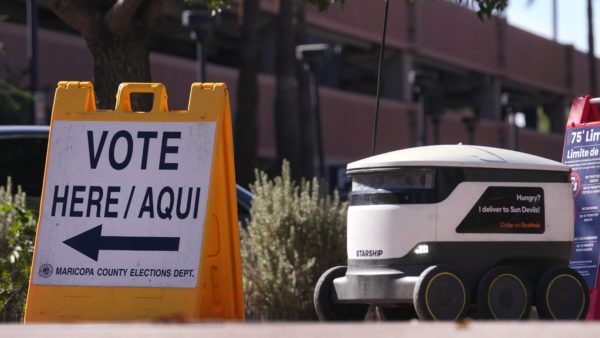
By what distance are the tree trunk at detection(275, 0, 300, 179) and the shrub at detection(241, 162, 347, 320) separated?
693 inches

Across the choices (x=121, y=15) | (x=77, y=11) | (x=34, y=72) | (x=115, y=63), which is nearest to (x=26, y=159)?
(x=115, y=63)

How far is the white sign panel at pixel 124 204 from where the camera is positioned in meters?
8.63

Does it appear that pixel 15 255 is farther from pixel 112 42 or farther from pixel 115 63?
pixel 112 42

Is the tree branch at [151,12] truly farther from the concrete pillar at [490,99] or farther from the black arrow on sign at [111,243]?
the concrete pillar at [490,99]

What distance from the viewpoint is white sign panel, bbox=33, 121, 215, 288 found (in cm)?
863

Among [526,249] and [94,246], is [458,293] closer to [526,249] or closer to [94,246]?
[526,249]

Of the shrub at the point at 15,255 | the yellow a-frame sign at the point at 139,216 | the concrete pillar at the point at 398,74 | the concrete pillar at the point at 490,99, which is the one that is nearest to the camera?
the yellow a-frame sign at the point at 139,216

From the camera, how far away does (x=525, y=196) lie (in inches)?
361

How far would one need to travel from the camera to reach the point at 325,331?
21.0 ft

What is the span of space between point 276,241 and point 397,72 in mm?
31510

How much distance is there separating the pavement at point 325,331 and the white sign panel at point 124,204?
70.4 inches

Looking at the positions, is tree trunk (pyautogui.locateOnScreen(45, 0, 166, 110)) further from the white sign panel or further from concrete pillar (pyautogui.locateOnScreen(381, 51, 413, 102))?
concrete pillar (pyautogui.locateOnScreen(381, 51, 413, 102))

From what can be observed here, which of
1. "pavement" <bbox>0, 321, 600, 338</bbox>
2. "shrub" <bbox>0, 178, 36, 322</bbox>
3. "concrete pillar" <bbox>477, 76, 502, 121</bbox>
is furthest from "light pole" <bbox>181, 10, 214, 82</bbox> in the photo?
"concrete pillar" <bbox>477, 76, 502, 121</bbox>

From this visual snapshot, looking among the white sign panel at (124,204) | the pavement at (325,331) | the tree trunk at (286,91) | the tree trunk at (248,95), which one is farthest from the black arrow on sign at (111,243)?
the tree trunk at (286,91)
